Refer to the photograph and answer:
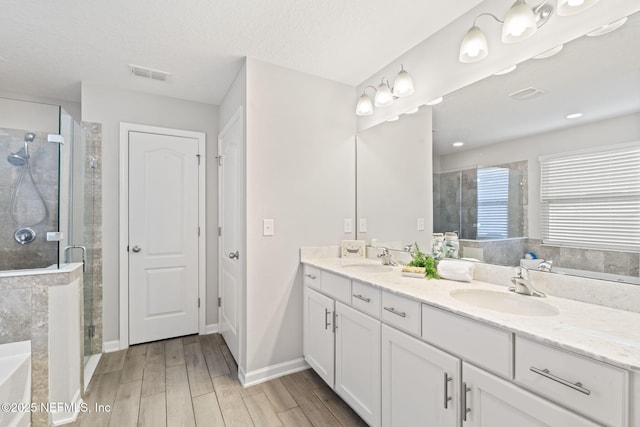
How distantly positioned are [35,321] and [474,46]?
2927mm

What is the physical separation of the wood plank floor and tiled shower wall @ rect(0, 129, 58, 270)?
1033mm

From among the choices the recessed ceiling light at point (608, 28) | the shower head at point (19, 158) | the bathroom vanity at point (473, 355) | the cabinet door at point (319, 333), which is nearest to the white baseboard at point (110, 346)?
the shower head at point (19, 158)

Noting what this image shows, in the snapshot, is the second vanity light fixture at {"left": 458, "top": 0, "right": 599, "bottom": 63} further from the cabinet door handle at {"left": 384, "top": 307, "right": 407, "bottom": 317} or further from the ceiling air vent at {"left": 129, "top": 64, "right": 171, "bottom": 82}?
the ceiling air vent at {"left": 129, "top": 64, "right": 171, "bottom": 82}

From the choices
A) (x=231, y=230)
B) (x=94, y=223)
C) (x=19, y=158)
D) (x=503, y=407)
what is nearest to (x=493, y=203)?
(x=503, y=407)

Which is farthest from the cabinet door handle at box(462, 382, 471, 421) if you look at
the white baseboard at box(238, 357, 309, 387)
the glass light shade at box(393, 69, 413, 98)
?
the glass light shade at box(393, 69, 413, 98)

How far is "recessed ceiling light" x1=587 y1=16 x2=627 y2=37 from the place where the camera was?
3.83 feet

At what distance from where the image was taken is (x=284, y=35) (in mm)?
1956

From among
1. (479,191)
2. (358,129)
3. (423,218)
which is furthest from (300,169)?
(479,191)

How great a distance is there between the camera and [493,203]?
165 cm

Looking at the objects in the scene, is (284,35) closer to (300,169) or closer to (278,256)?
(300,169)

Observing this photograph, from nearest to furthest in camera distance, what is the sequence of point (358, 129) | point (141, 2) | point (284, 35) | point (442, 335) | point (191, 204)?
point (442, 335)
point (141, 2)
point (284, 35)
point (358, 129)
point (191, 204)

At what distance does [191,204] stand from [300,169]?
1406 mm

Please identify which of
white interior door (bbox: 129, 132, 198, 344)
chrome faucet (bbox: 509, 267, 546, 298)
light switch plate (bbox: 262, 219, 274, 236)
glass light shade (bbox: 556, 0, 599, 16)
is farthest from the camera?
white interior door (bbox: 129, 132, 198, 344)

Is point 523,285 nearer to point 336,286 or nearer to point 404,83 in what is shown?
point 336,286
